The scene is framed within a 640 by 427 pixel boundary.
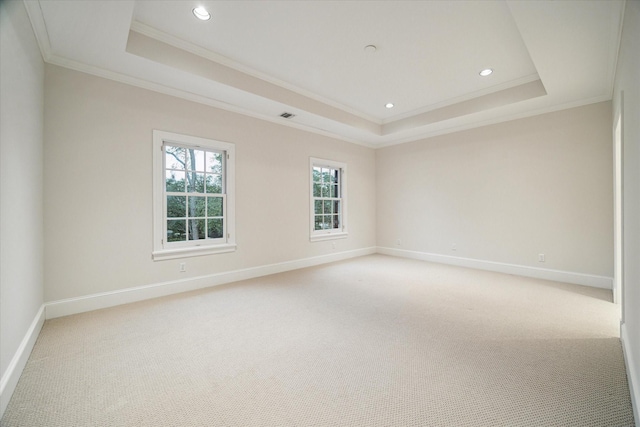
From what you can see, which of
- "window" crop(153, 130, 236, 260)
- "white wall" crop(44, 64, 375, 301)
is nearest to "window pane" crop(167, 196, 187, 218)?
"window" crop(153, 130, 236, 260)

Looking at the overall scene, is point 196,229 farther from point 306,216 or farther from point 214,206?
point 306,216

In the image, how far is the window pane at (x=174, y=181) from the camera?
12.0 ft

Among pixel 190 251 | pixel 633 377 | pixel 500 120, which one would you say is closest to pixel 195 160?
pixel 190 251

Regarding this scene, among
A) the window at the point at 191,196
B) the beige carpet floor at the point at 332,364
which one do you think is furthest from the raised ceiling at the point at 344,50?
the beige carpet floor at the point at 332,364

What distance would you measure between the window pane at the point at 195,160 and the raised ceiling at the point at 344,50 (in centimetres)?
72

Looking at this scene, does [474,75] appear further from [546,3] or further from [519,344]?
[519,344]

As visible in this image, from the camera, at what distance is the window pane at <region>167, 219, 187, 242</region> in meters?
3.66

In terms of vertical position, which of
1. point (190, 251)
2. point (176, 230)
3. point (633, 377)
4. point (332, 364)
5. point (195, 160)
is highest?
point (195, 160)

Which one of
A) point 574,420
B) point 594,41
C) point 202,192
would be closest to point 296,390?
point 574,420

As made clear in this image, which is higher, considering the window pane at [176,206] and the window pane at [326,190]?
the window pane at [326,190]

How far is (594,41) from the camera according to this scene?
253cm

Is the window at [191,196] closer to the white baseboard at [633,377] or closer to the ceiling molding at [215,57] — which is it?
the ceiling molding at [215,57]

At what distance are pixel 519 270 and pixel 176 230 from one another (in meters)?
5.38

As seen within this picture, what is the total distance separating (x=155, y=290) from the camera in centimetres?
344
